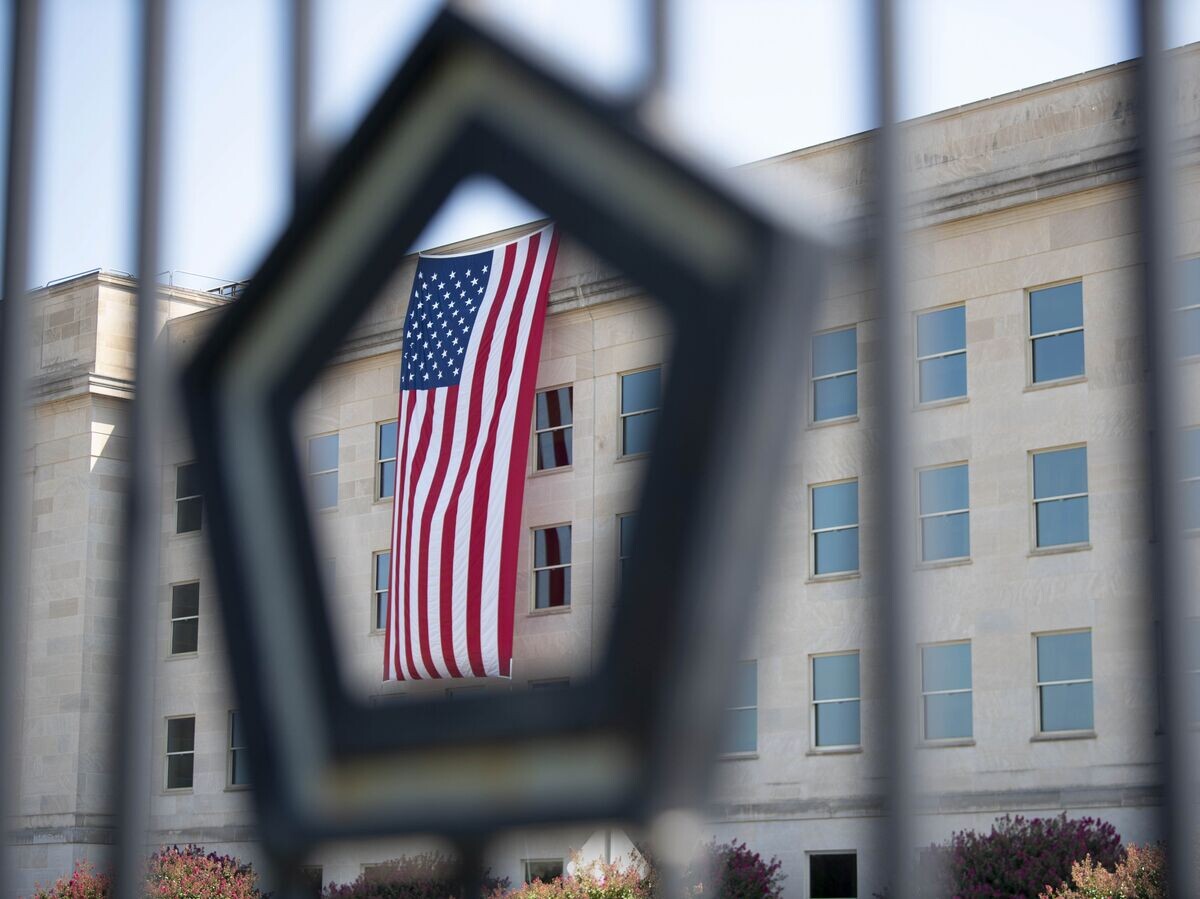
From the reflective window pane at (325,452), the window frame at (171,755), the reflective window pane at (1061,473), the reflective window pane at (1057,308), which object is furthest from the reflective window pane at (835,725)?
the window frame at (171,755)

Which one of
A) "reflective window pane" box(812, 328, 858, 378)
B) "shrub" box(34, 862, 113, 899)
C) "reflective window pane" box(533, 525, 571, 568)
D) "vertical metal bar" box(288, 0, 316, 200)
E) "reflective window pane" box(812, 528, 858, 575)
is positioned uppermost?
"reflective window pane" box(812, 328, 858, 378)

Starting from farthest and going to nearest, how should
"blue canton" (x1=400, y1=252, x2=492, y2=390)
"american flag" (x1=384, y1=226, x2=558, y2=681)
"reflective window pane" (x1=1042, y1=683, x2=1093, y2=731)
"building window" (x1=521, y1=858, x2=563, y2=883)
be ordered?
"building window" (x1=521, y1=858, x2=563, y2=883)
"reflective window pane" (x1=1042, y1=683, x2=1093, y2=731)
"blue canton" (x1=400, y1=252, x2=492, y2=390)
"american flag" (x1=384, y1=226, x2=558, y2=681)

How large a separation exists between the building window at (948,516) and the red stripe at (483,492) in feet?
15.3

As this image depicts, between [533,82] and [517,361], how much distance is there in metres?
16.6

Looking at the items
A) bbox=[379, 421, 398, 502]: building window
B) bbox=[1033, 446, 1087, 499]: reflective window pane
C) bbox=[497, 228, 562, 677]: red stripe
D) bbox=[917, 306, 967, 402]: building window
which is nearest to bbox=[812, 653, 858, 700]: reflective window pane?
bbox=[1033, 446, 1087, 499]: reflective window pane

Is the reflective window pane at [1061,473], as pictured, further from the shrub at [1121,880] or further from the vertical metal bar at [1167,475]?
the vertical metal bar at [1167,475]

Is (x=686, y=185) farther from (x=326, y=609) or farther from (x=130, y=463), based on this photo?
(x=130, y=463)

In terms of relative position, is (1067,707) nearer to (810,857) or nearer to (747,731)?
(810,857)

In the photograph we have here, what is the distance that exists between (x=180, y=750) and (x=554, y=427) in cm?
772

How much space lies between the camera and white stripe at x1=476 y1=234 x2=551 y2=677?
18.2 m

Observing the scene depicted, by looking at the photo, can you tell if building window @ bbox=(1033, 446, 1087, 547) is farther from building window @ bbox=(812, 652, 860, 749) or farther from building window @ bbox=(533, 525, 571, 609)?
building window @ bbox=(533, 525, 571, 609)

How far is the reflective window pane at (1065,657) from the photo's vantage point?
57.9ft

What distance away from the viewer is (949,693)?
18.4 m

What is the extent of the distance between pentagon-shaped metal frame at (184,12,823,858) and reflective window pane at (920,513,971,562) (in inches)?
680
